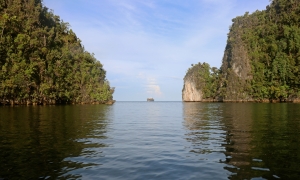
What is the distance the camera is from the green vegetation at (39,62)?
62.5 m

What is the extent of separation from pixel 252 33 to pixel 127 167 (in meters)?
144

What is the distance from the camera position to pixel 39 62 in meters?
72.1

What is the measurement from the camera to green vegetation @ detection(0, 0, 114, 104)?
62.5 m

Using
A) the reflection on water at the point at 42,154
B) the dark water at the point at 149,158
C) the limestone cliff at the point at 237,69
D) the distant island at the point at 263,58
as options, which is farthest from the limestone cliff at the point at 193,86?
the reflection on water at the point at 42,154

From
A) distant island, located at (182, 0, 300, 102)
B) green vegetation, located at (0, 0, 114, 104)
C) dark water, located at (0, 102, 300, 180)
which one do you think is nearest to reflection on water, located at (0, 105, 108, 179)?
dark water, located at (0, 102, 300, 180)

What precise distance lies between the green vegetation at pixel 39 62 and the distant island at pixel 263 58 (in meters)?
67.6

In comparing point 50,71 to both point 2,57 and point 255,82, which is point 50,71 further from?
point 255,82

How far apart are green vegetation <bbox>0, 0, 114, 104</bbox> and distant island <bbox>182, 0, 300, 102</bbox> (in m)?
67.6

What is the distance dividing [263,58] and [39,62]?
3997 inches

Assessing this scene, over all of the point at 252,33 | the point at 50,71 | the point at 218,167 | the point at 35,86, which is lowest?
the point at 218,167

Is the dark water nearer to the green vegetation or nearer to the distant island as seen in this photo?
the green vegetation

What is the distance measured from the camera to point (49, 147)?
42.5 feet

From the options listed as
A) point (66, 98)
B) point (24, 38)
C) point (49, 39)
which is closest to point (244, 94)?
point (66, 98)

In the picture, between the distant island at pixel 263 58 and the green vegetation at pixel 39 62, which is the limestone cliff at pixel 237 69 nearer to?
the distant island at pixel 263 58
